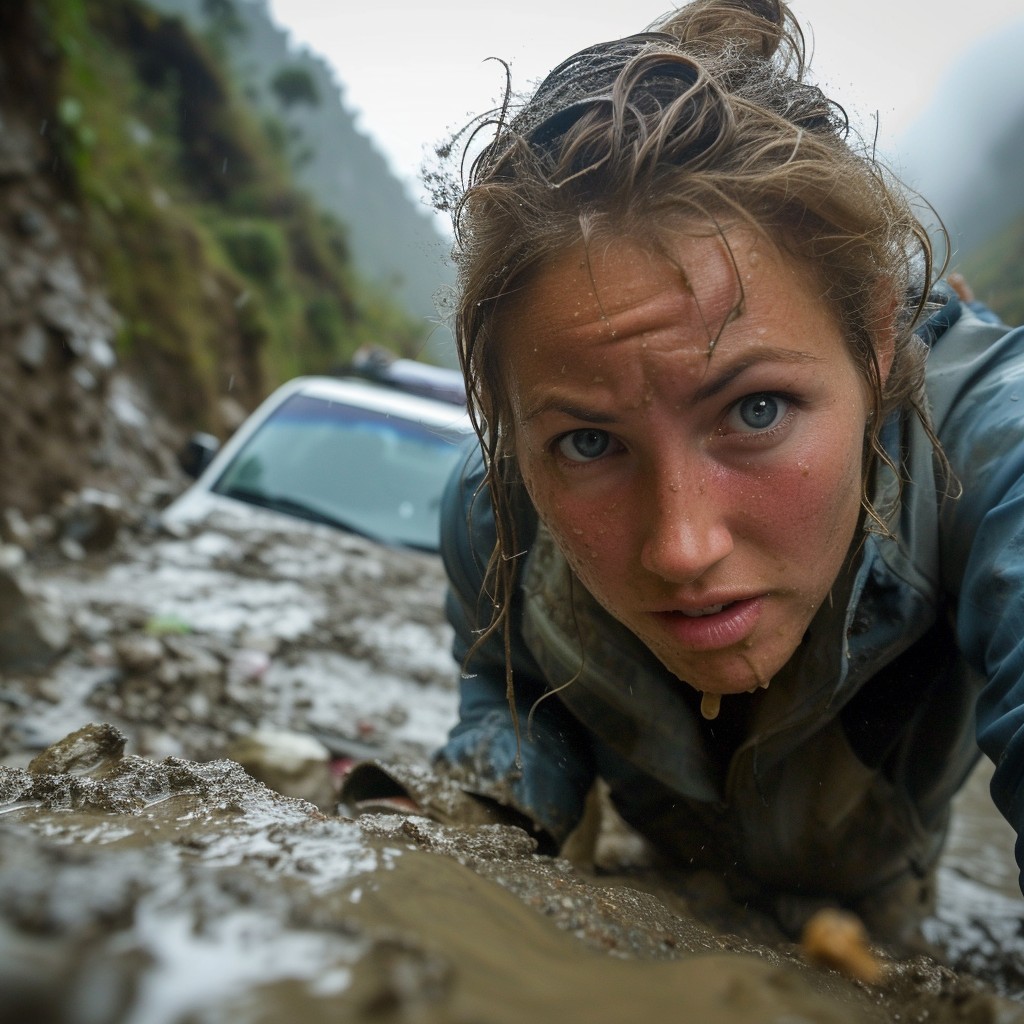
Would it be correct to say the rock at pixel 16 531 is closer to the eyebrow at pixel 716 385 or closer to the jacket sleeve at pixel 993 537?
the eyebrow at pixel 716 385

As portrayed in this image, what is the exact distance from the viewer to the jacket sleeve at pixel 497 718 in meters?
1.80

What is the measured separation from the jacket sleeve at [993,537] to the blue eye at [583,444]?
1.94ft

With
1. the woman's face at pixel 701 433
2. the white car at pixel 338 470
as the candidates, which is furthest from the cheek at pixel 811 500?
the white car at pixel 338 470

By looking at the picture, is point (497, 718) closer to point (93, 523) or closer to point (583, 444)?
point (583, 444)

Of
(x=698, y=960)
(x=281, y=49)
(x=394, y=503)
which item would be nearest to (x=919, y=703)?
(x=698, y=960)

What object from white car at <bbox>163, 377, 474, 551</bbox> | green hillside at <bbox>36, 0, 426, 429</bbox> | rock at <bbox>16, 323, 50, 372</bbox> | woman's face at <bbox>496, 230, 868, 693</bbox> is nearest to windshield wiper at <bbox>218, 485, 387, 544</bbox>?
white car at <bbox>163, 377, 474, 551</bbox>

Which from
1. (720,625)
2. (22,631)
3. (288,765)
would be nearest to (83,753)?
(720,625)

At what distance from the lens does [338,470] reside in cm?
452

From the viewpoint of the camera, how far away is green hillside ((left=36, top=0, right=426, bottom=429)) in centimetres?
750

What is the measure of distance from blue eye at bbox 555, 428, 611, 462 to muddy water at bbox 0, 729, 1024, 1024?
0.58m

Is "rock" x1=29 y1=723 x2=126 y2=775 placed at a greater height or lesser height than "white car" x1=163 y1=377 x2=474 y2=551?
greater

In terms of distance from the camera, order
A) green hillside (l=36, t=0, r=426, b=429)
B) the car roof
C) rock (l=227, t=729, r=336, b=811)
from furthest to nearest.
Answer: green hillside (l=36, t=0, r=426, b=429) → the car roof → rock (l=227, t=729, r=336, b=811)

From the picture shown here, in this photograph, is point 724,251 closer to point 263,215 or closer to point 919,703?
→ point 919,703

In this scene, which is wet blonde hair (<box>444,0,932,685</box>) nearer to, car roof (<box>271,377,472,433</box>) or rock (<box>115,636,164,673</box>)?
rock (<box>115,636,164,673</box>)
